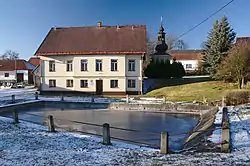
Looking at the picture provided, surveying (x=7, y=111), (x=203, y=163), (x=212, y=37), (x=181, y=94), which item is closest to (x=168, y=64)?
(x=212, y=37)

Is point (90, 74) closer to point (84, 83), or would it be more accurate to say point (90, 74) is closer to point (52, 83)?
point (84, 83)

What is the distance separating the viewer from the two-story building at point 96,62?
118 ft

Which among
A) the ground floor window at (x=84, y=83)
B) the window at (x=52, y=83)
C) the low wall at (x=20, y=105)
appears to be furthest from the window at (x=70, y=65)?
the low wall at (x=20, y=105)

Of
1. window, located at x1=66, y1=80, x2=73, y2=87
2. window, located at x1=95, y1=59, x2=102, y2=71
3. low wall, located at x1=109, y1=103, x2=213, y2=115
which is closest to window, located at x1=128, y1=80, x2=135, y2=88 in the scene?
window, located at x1=95, y1=59, x2=102, y2=71

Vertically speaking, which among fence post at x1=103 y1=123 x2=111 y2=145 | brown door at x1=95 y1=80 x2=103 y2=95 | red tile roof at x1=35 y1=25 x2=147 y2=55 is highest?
red tile roof at x1=35 y1=25 x2=147 y2=55

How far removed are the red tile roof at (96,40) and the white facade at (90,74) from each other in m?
0.77

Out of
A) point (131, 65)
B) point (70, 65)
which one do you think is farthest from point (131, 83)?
point (70, 65)

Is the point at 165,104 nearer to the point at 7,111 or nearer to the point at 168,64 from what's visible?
the point at 7,111

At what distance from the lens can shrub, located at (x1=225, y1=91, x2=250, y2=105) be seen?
74.4 feet

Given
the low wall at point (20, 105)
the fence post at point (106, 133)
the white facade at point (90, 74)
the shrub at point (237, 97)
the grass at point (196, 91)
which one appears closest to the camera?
the fence post at point (106, 133)

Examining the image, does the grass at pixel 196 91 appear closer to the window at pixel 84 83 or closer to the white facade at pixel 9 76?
the window at pixel 84 83

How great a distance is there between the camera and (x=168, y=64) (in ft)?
139

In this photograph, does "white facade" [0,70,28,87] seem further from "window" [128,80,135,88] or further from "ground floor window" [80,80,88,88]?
"window" [128,80,135,88]

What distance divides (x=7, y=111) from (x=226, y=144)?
18862mm
